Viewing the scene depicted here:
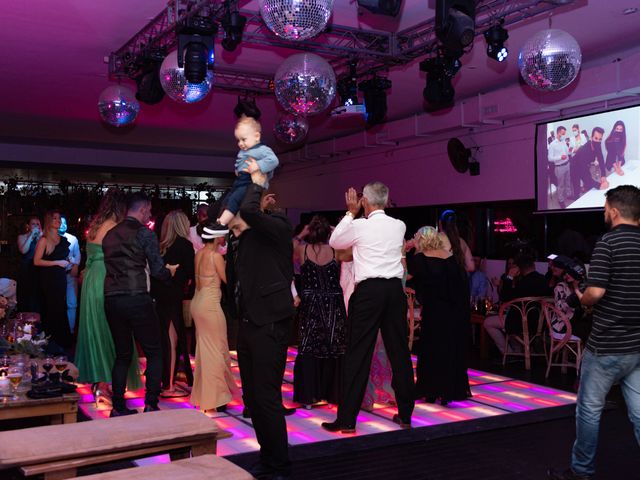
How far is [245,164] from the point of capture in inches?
128

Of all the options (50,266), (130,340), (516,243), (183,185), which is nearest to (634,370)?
(130,340)

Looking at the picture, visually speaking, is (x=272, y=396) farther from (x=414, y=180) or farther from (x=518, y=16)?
(x=414, y=180)

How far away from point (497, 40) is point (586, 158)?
3.27 meters

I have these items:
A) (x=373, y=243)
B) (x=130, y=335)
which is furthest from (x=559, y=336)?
(x=130, y=335)

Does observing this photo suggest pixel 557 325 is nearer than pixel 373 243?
No

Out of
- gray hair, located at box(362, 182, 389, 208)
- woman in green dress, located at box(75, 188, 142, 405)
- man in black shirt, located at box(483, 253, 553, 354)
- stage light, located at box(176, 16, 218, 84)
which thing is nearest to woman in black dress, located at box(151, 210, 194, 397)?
woman in green dress, located at box(75, 188, 142, 405)

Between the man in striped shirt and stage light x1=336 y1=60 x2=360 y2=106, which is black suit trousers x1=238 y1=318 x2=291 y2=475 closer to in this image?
the man in striped shirt

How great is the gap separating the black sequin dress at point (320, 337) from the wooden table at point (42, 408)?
186cm

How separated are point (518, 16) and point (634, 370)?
151 inches

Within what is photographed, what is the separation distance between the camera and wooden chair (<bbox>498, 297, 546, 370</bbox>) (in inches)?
274

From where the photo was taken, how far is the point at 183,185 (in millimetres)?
17172

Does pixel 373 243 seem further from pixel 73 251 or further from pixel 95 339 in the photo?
pixel 73 251

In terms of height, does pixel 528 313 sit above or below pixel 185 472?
above

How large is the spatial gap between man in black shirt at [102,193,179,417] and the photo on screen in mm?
5920
